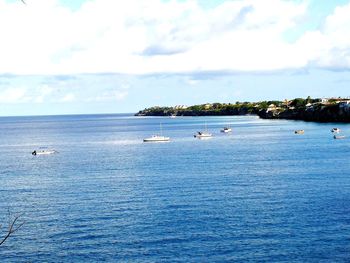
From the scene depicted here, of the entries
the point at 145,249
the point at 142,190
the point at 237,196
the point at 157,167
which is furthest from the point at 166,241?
the point at 157,167

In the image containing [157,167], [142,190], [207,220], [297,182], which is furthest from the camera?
[157,167]

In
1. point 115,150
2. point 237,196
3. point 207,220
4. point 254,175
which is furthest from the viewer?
point 115,150

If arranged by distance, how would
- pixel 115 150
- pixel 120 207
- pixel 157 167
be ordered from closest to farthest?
pixel 120 207 < pixel 157 167 < pixel 115 150

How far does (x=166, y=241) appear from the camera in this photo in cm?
5334

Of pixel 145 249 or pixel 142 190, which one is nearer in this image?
pixel 145 249

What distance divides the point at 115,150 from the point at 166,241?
345 ft

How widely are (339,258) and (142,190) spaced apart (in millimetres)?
37633

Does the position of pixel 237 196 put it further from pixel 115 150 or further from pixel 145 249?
pixel 115 150

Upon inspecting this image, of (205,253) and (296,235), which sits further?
(296,235)

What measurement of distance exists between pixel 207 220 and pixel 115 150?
98.5 m

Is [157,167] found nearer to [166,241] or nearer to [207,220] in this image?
[207,220]

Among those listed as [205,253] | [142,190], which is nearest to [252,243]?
[205,253]

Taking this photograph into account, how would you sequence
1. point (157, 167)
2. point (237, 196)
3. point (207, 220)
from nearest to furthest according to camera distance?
point (207, 220) → point (237, 196) → point (157, 167)

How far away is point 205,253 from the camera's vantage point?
50.2 metres
